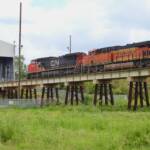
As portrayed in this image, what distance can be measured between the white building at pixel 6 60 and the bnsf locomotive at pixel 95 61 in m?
12.1

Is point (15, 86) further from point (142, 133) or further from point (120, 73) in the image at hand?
point (142, 133)

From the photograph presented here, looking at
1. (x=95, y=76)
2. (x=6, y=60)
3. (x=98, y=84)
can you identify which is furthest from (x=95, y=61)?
(x=6, y=60)

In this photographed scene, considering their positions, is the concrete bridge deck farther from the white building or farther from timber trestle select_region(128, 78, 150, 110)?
the white building

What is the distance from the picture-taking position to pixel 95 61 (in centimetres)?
5494

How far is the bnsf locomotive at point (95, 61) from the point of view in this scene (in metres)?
47.8

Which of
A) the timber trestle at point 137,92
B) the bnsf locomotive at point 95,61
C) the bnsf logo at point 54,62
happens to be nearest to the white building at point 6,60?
the bnsf locomotive at point 95,61

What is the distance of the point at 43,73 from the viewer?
67188mm

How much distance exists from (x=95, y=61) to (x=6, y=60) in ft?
114

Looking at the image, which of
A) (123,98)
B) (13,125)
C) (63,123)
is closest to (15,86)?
(123,98)

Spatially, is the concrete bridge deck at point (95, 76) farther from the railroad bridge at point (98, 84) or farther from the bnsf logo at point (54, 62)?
the bnsf logo at point (54, 62)

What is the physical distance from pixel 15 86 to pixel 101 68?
81.8 feet

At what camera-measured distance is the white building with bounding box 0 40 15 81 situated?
8275cm

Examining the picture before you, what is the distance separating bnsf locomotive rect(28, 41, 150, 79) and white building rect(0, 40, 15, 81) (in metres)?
12.1

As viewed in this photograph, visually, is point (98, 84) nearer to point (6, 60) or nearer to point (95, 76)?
point (95, 76)
